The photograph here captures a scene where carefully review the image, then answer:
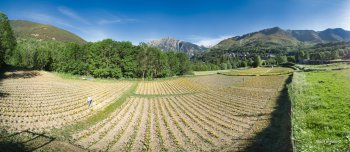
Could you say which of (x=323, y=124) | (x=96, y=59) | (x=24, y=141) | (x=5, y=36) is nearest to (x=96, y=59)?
(x=96, y=59)

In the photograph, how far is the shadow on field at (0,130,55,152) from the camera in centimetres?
1650

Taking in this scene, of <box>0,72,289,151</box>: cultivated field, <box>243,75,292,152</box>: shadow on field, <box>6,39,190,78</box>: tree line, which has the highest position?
<box>6,39,190,78</box>: tree line

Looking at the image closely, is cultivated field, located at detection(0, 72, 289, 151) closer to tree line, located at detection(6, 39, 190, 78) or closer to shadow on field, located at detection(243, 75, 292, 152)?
shadow on field, located at detection(243, 75, 292, 152)

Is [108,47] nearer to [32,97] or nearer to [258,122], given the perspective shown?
[32,97]

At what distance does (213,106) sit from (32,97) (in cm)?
3190

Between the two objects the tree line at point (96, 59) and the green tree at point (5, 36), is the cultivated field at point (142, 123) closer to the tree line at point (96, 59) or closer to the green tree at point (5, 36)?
the green tree at point (5, 36)

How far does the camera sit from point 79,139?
2022cm

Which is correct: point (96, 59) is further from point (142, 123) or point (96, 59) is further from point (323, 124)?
point (323, 124)

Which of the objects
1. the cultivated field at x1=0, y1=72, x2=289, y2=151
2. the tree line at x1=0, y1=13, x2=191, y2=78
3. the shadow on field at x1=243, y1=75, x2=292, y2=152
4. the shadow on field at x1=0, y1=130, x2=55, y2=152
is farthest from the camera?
the tree line at x1=0, y1=13, x2=191, y2=78

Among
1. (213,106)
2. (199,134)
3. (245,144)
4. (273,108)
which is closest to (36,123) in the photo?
(199,134)

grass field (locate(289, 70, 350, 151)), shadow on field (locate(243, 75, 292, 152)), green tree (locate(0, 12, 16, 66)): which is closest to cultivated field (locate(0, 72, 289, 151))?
shadow on field (locate(243, 75, 292, 152))

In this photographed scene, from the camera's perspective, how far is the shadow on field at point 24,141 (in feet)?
54.1

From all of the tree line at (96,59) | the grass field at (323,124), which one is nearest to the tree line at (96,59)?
the tree line at (96,59)

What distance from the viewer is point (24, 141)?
1830 cm
